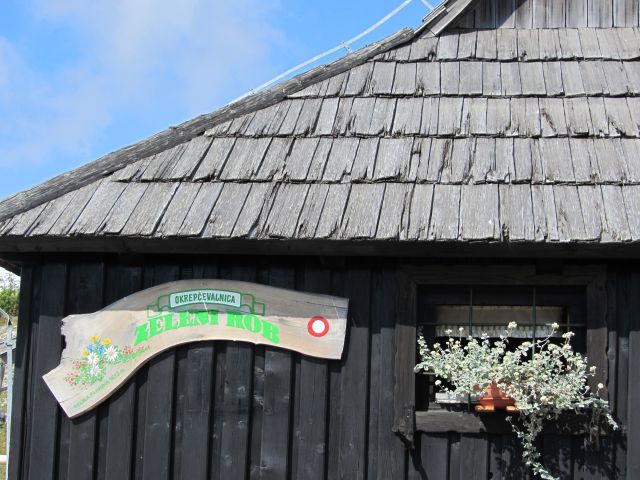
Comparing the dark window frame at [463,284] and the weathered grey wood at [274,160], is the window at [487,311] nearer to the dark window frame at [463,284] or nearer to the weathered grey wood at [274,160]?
the dark window frame at [463,284]

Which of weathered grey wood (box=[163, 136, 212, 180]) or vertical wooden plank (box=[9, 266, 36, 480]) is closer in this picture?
vertical wooden plank (box=[9, 266, 36, 480])

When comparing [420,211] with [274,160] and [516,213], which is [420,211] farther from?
[274,160]

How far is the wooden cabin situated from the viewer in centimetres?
510

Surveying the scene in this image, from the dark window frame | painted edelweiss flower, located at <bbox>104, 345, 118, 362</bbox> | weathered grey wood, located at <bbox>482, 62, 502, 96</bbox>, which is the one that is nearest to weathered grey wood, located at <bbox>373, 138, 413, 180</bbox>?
the dark window frame

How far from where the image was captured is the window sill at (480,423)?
506cm

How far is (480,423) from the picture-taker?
5.14 meters

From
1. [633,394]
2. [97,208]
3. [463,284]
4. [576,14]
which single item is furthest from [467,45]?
[97,208]

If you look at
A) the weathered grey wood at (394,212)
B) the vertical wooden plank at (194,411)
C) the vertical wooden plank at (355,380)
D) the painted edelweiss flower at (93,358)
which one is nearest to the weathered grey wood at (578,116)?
the weathered grey wood at (394,212)

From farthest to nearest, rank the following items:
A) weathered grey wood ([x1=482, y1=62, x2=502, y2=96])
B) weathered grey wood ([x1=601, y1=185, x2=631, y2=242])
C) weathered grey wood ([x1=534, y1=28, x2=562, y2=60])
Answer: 1. weathered grey wood ([x1=534, y1=28, x2=562, y2=60])
2. weathered grey wood ([x1=482, y1=62, x2=502, y2=96])
3. weathered grey wood ([x1=601, y1=185, x2=631, y2=242])

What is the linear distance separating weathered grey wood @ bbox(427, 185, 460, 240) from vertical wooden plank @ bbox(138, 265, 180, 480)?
5.99 ft

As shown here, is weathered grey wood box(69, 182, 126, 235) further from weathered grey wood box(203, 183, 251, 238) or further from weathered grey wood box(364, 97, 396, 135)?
weathered grey wood box(364, 97, 396, 135)

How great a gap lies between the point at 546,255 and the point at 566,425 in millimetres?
1002

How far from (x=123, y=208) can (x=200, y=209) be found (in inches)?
19.6

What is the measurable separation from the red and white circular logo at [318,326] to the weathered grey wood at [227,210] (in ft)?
2.49
